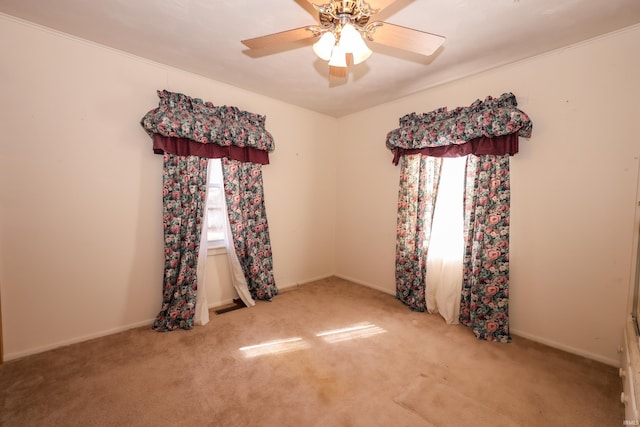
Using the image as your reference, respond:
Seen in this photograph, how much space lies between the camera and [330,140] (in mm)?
4168

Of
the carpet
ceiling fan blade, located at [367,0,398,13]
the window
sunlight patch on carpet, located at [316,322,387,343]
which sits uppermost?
ceiling fan blade, located at [367,0,398,13]

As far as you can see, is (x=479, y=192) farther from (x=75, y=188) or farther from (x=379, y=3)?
(x=75, y=188)

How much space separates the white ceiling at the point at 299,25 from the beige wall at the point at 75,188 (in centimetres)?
21

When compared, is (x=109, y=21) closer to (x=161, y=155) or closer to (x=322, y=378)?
(x=161, y=155)

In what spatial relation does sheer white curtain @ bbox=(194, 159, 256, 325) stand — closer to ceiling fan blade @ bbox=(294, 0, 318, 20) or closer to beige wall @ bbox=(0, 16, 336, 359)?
beige wall @ bbox=(0, 16, 336, 359)

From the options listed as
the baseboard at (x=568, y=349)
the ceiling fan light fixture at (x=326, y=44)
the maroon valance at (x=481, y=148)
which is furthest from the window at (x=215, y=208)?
the baseboard at (x=568, y=349)

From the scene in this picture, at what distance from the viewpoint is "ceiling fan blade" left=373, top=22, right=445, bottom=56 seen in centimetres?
136

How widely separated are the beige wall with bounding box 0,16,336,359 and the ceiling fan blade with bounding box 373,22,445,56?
215cm

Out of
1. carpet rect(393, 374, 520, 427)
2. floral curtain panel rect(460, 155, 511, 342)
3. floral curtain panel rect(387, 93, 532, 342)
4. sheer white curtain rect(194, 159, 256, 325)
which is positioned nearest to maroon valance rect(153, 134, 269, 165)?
sheer white curtain rect(194, 159, 256, 325)

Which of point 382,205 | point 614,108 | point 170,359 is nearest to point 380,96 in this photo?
point 382,205

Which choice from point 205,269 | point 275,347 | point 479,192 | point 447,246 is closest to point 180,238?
point 205,269

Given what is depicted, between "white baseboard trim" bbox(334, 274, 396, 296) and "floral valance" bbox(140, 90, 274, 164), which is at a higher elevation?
"floral valance" bbox(140, 90, 274, 164)

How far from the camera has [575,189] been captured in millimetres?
2230

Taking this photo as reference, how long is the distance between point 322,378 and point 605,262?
2338 millimetres
